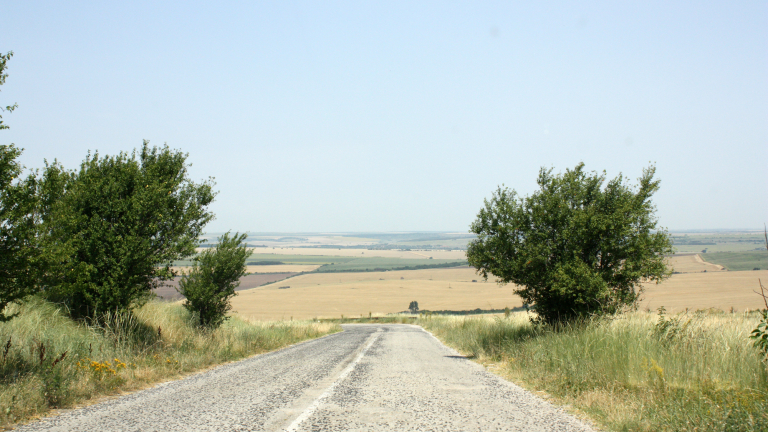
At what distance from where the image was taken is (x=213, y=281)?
88.0 ft

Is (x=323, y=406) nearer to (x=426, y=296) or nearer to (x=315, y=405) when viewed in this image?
(x=315, y=405)

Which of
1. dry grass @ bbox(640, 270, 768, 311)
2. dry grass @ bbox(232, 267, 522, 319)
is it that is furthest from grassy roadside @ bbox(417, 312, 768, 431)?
dry grass @ bbox(232, 267, 522, 319)

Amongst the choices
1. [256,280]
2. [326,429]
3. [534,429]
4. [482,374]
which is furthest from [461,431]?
[256,280]

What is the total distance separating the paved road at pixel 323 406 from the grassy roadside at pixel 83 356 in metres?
0.59

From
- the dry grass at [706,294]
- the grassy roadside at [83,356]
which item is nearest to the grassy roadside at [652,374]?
the grassy roadside at [83,356]

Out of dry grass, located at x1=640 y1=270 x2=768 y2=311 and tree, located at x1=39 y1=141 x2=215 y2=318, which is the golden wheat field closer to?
dry grass, located at x1=640 y1=270 x2=768 y2=311

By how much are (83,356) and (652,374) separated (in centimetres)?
1160

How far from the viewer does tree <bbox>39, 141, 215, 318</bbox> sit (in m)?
13.1

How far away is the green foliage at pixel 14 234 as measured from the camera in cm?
792

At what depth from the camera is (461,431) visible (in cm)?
577

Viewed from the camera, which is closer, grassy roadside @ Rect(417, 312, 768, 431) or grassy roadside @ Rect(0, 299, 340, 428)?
grassy roadside @ Rect(417, 312, 768, 431)

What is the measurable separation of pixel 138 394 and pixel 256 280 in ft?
413

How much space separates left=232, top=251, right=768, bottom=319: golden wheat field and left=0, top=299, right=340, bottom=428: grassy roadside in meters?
40.6

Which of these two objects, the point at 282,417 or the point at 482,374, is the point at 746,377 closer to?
the point at 482,374
